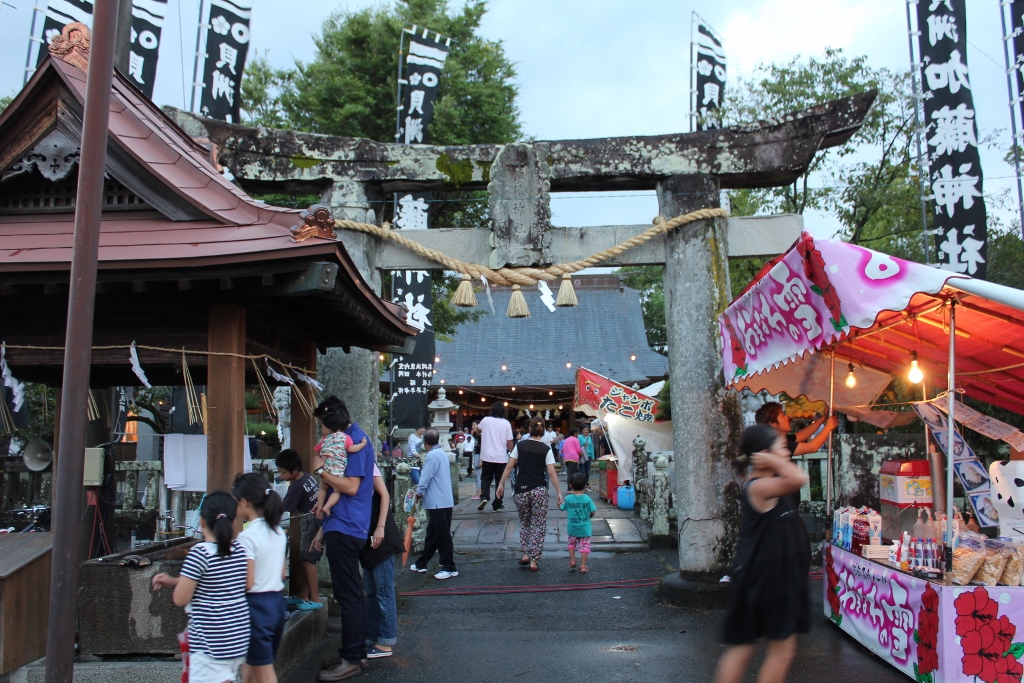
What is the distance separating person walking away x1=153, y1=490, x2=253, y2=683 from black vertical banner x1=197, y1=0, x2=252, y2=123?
36.2ft

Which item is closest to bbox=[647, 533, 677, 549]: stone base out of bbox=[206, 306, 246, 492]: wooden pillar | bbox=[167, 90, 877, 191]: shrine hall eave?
bbox=[167, 90, 877, 191]: shrine hall eave

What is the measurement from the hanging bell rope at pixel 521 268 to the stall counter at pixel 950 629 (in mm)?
3851

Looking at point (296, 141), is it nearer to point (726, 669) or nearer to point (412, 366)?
point (726, 669)

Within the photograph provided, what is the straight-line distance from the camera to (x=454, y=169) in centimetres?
831

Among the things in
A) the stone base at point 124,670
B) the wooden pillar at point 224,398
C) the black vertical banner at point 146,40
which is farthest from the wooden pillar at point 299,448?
the black vertical banner at point 146,40

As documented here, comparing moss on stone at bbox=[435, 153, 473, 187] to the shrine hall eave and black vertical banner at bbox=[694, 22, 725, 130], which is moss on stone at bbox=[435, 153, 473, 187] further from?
black vertical banner at bbox=[694, 22, 725, 130]

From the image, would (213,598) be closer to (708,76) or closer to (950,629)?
(950,629)

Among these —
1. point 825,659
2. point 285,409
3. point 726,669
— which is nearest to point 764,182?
point 825,659

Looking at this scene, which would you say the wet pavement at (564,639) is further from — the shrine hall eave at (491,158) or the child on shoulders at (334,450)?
the shrine hall eave at (491,158)

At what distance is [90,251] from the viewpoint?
3.98 metres

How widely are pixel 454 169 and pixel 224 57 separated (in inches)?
295

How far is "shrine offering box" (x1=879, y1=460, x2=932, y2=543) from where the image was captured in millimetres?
6828

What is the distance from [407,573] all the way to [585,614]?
2935 mm

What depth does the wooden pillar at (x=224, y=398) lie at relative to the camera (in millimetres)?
5598
